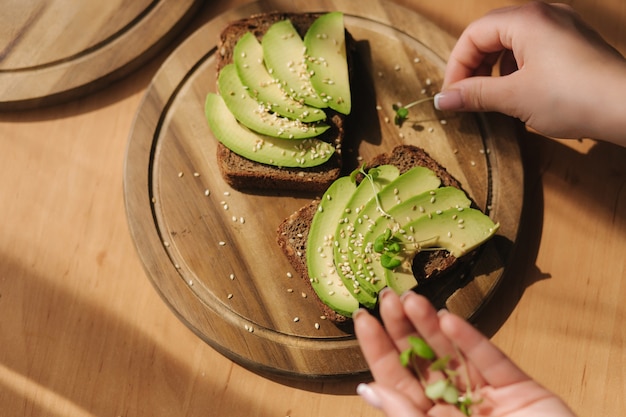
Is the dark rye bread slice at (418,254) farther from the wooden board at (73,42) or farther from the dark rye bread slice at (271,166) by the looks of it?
the wooden board at (73,42)

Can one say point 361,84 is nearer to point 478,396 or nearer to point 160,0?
point 160,0

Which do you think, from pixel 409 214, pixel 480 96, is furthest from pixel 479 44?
pixel 409 214

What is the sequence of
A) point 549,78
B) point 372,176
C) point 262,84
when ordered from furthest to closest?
point 262,84
point 372,176
point 549,78

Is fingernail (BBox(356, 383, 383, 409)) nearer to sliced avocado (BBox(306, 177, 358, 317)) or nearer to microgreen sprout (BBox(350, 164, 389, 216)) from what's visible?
sliced avocado (BBox(306, 177, 358, 317))

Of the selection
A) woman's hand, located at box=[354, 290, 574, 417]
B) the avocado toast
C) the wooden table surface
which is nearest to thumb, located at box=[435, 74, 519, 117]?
the avocado toast

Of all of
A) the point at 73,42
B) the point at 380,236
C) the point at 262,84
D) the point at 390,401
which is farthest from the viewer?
the point at 73,42

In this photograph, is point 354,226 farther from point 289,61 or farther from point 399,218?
point 289,61
